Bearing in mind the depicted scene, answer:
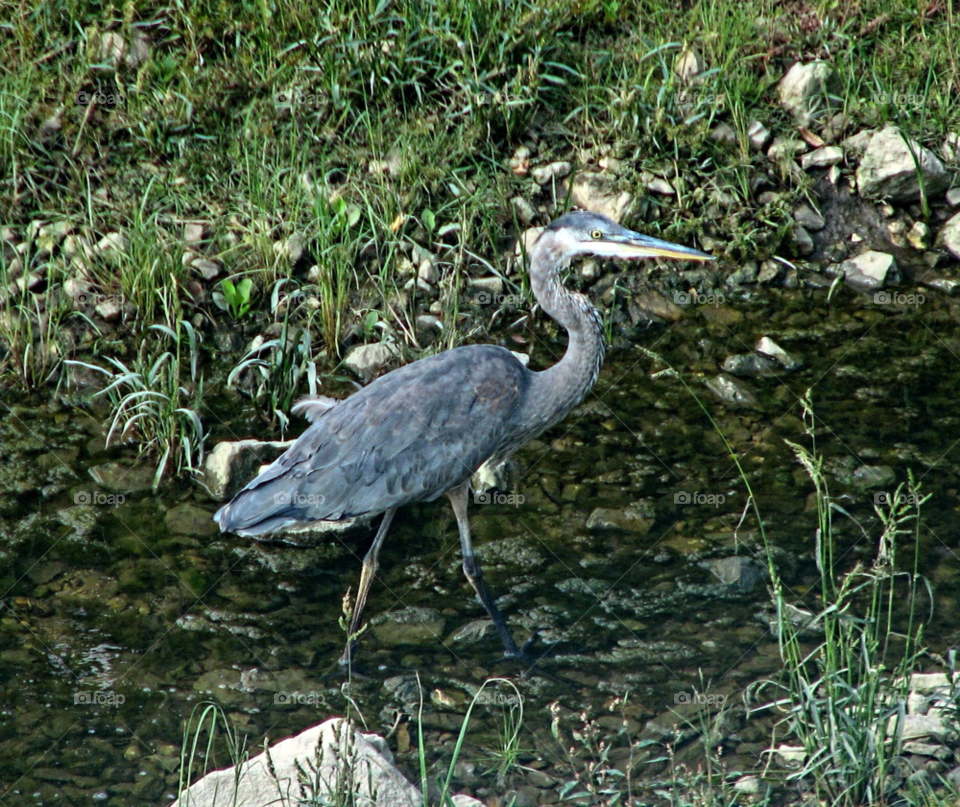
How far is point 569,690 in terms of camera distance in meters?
4.26

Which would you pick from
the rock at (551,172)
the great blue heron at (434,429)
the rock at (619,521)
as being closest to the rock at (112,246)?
the great blue heron at (434,429)

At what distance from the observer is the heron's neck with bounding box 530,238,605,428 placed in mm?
4805

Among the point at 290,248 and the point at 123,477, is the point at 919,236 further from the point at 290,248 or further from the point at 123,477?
the point at 123,477

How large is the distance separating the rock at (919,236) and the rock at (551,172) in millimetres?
2126

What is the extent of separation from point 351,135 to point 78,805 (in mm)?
4575

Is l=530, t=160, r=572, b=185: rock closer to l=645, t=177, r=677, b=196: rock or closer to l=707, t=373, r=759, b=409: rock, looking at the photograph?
l=645, t=177, r=677, b=196: rock

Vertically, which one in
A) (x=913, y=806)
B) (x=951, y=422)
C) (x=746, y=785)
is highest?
(x=913, y=806)

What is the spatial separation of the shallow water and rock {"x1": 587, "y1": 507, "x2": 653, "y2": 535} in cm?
1

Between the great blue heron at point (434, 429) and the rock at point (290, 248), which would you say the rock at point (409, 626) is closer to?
the great blue heron at point (434, 429)

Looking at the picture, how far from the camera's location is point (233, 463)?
16.9 feet

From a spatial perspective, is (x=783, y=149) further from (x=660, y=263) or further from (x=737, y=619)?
(x=737, y=619)

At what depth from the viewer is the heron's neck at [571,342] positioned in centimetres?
480

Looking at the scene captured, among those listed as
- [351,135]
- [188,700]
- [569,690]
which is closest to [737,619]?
[569,690]

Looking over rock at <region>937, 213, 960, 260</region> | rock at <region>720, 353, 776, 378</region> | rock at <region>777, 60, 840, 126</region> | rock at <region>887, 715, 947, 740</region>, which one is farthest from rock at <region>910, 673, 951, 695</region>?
rock at <region>777, 60, 840, 126</region>
